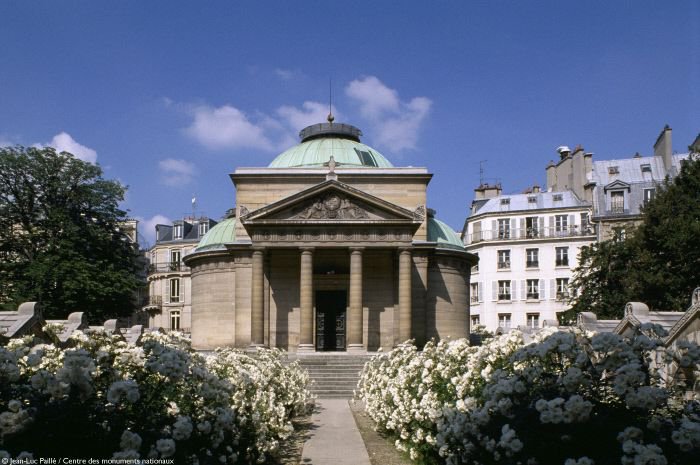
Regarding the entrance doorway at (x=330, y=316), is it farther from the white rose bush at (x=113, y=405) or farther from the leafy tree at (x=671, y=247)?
the white rose bush at (x=113, y=405)

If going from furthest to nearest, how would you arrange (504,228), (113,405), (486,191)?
(486,191) < (504,228) < (113,405)

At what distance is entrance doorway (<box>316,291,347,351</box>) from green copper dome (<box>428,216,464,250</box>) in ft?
21.2

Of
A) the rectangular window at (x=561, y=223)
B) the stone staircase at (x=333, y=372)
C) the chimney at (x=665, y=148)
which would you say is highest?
the chimney at (x=665, y=148)

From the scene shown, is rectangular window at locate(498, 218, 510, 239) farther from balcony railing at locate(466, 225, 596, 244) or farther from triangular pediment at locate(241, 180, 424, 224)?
triangular pediment at locate(241, 180, 424, 224)

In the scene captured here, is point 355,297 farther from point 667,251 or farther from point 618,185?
point 618,185

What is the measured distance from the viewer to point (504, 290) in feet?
189

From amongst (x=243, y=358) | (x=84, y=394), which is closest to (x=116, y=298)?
(x=243, y=358)

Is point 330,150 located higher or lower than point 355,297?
higher

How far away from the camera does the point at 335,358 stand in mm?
28188

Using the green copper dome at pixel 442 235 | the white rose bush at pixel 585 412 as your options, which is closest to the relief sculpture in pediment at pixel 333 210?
the green copper dome at pixel 442 235

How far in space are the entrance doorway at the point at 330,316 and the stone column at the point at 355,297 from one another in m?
3.01

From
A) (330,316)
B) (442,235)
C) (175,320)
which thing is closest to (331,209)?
(330,316)

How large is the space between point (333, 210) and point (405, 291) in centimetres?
519

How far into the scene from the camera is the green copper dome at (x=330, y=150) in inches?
1501
